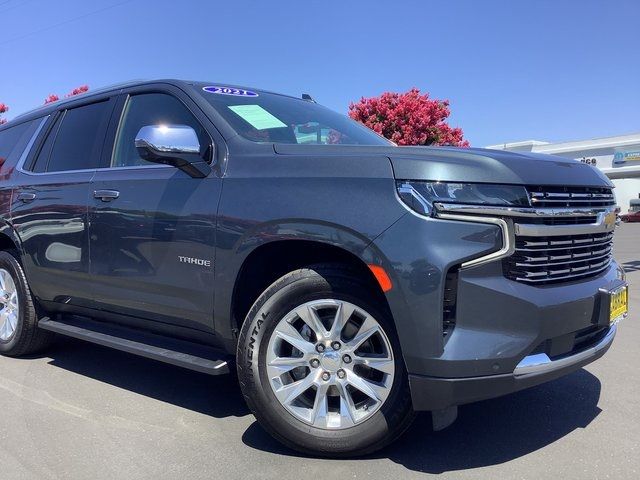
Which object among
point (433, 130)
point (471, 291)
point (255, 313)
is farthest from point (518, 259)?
point (433, 130)

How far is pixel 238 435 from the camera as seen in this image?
324cm

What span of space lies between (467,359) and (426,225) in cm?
62

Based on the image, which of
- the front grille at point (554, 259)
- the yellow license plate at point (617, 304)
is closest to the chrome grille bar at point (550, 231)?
the front grille at point (554, 259)

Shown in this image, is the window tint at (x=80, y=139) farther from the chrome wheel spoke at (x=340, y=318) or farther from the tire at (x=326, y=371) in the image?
the chrome wheel spoke at (x=340, y=318)

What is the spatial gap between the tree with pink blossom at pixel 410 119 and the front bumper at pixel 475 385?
14.1m

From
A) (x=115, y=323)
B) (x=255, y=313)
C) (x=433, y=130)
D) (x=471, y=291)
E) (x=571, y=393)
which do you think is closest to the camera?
(x=471, y=291)

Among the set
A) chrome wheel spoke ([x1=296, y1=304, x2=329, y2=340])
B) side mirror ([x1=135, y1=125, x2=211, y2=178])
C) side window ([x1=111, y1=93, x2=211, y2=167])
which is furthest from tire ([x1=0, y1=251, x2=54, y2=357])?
chrome wheel spoke ([x1=296, y1=304, x2=329, y2=340])

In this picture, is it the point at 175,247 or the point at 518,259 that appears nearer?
the point at 518,259

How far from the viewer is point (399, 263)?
255 cm

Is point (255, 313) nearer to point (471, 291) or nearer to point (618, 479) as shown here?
point (471, 291)

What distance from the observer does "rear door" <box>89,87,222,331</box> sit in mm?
3266

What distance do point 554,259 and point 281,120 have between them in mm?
1989

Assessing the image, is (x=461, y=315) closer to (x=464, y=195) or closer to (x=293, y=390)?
(x=464, y=195)

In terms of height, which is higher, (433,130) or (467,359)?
(433,130)
